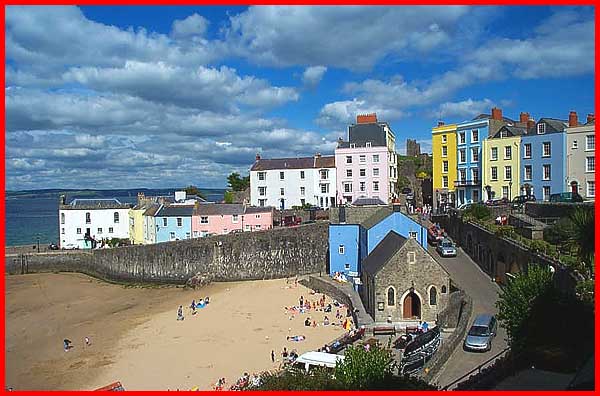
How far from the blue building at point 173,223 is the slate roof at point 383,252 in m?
19.1

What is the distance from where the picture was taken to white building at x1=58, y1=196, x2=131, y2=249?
4669 centimetres

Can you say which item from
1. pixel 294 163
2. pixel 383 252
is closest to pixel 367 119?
pixel 294 163

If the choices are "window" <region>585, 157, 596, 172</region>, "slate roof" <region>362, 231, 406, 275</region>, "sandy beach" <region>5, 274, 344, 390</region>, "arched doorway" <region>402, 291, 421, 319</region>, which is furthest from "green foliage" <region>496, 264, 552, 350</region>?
"window" <region>585, 157, 596, 172</region>

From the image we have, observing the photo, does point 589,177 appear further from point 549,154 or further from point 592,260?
point 592,260

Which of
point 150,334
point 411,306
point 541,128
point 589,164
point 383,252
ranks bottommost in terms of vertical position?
point 150,334

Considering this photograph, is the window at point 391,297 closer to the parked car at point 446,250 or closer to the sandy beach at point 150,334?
the sandy beach at point 150,334

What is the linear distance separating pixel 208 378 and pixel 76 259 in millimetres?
28663

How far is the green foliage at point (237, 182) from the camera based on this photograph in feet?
191

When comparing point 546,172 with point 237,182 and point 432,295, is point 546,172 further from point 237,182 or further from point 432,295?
point 237,182

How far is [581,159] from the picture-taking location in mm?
34062

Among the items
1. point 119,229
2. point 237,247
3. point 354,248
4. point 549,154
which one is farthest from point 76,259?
point 549,154

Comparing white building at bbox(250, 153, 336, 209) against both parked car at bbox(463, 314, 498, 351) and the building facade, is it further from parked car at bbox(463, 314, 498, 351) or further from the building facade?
parked car at bbox(463, 314, 498, 351)

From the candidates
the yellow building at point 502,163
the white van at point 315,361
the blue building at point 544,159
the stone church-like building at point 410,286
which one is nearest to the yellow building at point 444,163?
the yellow building at point 502,163

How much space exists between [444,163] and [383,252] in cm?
2227
